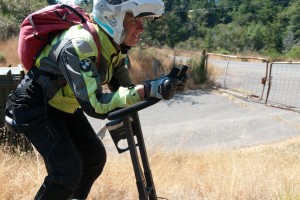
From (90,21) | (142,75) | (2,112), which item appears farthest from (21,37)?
(142,75)

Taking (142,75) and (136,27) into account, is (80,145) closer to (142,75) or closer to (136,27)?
(136,27)

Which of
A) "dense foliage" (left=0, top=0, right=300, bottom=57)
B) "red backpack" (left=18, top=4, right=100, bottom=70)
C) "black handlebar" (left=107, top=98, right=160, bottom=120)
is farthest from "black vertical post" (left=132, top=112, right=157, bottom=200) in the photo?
"dense foliage" (left=0, top=0, right=300, bottom=57)

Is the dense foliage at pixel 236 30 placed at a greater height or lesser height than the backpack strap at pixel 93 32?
lesser

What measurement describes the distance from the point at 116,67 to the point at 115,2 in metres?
0.64

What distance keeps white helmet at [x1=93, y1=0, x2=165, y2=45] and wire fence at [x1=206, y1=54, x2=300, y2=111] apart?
10489mm

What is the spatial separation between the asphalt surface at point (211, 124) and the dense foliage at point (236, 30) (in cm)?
1896

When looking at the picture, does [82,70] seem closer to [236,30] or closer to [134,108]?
[134,108]

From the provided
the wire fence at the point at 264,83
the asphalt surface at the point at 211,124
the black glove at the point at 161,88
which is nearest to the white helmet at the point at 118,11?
the black glove at the point at 161,88

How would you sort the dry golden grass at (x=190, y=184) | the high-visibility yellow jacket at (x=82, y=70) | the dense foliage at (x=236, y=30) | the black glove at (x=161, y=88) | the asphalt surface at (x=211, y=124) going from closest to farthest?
1. the black glove at (x=161, y=88)
2. the high-visibility yellow jacket at (x=82, y=70)
3. the dry golden grass at (x=190, y=184)
4. the asphalt surface at (x=211, y=124)
5. the dense foliage at (x=236, y=30)

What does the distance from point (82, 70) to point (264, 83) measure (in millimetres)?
11504

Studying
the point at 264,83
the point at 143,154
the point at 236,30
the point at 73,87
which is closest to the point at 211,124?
the point at 264,83

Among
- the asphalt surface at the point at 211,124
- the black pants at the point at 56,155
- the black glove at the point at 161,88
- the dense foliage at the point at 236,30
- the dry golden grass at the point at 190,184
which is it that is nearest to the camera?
the black glove at the point at 161,88

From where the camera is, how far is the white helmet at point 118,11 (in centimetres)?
210

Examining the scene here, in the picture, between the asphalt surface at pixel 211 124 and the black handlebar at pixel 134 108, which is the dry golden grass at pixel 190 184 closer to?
the black handlebar at pixel 134 108
